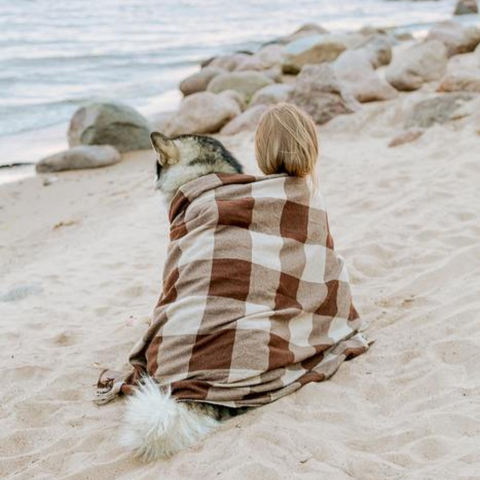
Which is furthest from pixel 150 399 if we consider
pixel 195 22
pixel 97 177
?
pixel 195 22

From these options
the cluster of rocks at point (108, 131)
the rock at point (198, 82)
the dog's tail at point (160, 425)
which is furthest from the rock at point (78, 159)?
the dog's tail at point (160, 425)

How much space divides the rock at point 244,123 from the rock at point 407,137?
9.75ft

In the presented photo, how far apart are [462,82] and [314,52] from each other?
7.96 m

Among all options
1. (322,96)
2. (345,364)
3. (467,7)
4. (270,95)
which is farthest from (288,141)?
(467,7)

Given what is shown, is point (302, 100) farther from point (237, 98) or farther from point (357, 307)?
point (357, 307)

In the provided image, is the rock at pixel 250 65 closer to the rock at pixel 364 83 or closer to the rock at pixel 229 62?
the rock at pixel 229 62

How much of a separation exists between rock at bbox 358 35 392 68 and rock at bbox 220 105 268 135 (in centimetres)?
520

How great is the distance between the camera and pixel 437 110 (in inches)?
342

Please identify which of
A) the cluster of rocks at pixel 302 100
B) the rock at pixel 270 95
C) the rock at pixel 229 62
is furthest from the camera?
the rock at pixel 229 62

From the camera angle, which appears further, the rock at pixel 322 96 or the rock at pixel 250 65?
the rock at pixel 250 65

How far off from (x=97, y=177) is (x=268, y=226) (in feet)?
22.8

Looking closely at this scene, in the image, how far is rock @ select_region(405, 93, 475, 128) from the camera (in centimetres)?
854

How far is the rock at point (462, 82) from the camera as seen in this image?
9414 mm

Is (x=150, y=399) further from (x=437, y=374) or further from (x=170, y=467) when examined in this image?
(x=437, y=374)
